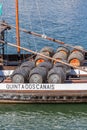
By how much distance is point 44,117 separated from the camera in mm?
32750

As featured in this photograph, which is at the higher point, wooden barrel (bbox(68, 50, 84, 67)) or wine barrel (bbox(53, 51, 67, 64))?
wine barrel (bbox(53, 51, 67, 64))

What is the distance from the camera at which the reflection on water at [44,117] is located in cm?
3111

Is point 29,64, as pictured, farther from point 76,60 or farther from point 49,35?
point 49,35

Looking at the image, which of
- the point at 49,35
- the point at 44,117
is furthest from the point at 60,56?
the point at 49,35

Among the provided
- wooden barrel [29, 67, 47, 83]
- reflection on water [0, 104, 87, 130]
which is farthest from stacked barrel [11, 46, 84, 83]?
reflection on water [0, 104, 87, 130]

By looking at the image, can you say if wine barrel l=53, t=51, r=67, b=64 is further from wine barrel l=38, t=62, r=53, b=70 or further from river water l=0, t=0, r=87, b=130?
river water l=0, t=0, r=87, b=130

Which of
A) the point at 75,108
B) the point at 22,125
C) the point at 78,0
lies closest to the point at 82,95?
the point at 75,108

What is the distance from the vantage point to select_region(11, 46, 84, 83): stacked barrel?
112ft

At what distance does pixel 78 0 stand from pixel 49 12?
2826 centimetres

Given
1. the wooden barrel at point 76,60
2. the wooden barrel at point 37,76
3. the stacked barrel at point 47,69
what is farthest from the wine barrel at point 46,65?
the wooden barrel at point 76,60

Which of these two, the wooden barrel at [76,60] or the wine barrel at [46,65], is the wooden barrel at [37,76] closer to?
the wine barrel at [46,65]

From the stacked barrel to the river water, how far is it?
81.4 inches

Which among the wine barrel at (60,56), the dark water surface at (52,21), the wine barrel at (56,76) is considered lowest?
the wine barrel at (56,76)

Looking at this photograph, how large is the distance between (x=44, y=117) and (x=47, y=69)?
4.51 metres
